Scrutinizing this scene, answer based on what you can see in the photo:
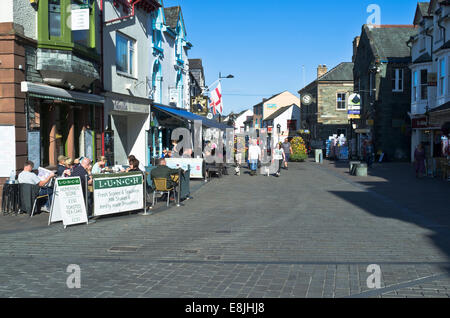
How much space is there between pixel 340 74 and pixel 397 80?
1549 cm

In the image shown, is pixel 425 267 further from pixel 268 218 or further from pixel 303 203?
pixel 303 203

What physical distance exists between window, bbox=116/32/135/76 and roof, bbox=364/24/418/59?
2331cm

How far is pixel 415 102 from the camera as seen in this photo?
31.3 m

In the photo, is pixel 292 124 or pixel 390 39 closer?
pixel 390 39

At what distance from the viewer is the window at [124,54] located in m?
17.9

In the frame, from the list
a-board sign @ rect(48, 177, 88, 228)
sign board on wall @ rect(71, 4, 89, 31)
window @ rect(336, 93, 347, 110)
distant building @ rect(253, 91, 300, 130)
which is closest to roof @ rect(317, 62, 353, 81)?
window @ rect(336, 93, 347, 110)

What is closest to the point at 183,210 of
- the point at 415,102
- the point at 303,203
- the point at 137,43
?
the point at 303,203

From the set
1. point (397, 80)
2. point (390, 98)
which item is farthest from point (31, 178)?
point (397, 80)

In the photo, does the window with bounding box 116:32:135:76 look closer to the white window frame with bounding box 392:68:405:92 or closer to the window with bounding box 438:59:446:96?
the window with bounding box 438:59:446:96

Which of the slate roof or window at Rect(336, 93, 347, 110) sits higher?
the slate roof

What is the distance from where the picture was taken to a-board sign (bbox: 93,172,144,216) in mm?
10211

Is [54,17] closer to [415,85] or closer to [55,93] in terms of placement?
[55,93]

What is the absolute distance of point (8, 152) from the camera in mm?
11250

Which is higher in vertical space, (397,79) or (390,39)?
(390,39)
